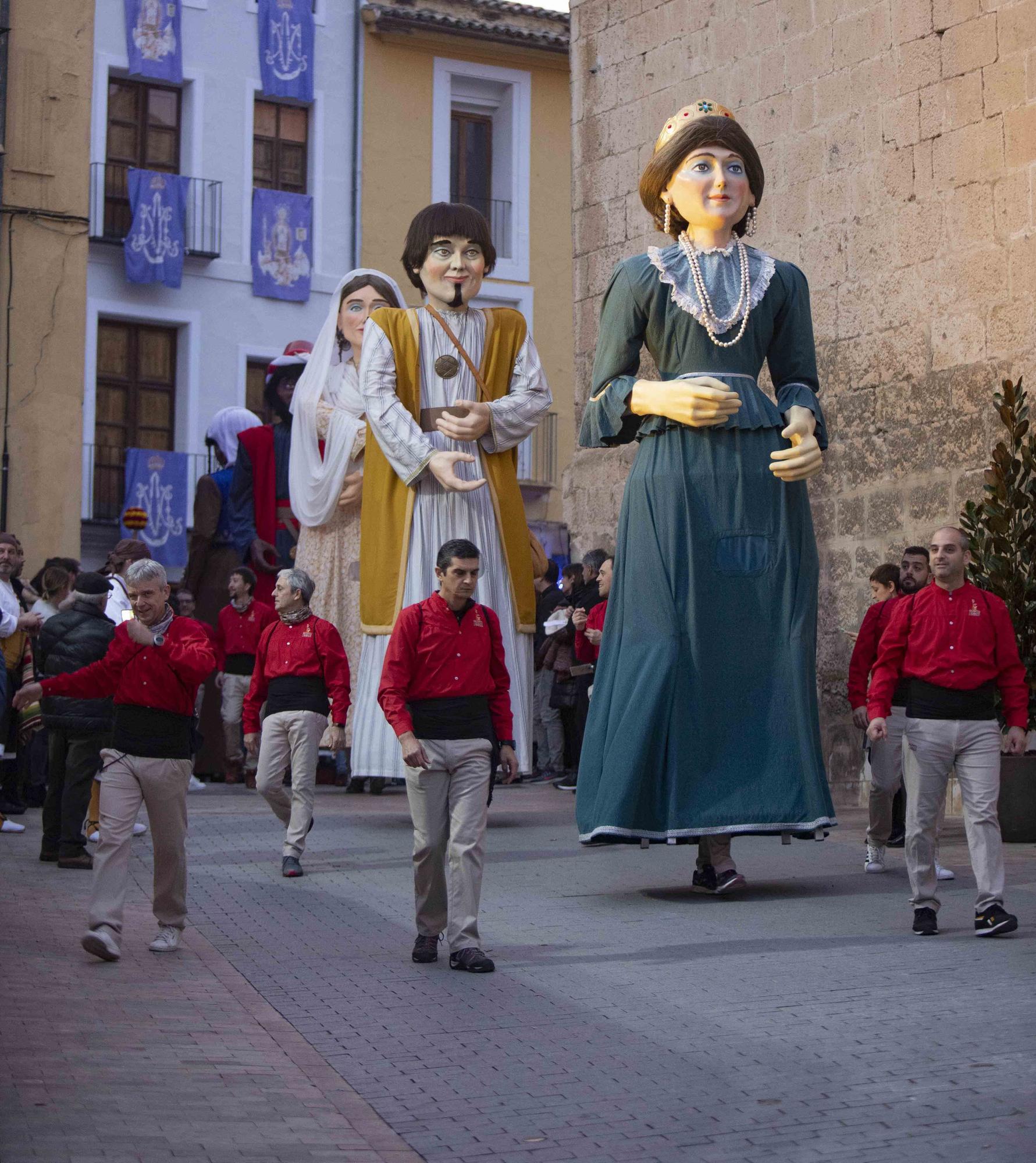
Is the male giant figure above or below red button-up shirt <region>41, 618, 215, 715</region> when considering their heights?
above

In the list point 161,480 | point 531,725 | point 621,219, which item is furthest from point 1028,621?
point 161,480

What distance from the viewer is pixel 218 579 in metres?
13.3

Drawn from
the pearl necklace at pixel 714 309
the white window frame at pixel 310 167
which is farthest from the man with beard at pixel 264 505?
the white window frame at pixel 310 167

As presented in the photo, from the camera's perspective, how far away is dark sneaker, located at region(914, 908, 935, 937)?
649cm

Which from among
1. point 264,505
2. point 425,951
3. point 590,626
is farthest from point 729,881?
point 264,505

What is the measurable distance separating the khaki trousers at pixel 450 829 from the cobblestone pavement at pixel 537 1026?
208 mm

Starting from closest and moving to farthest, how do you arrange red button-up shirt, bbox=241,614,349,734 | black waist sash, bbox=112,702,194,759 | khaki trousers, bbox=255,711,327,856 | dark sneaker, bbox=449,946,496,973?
dark sneaker, bbox=449,946,496,973
black waist sash, bbox=112,702,194,759
khaki trousers, bbox=255,711,327,856
red button-up shirt, bbox=241,614,349,734

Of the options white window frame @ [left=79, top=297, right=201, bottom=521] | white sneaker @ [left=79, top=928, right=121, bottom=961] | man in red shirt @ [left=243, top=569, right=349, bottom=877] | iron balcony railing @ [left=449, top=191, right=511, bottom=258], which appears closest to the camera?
white sneaker @ [left=79, top=928, right=121, bottom=961]

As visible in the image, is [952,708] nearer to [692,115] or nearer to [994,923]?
[994,923]

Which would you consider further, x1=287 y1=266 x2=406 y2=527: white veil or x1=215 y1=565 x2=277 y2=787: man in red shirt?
x1=215 y1=565 x2=277 y2=787: man in red shirt

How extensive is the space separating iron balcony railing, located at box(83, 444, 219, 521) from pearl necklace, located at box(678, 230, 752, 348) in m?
18.0

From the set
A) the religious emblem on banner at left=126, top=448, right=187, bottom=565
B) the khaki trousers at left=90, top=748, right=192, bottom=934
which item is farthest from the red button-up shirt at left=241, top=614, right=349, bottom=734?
the religious emblem on banner at left=126, top=448, right=187, bottom=565

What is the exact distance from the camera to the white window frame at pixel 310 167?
26.3 metres

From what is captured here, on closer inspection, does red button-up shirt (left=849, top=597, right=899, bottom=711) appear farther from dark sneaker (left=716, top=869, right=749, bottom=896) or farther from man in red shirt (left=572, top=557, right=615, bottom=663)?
man in red shirt (left=572, top=557, right=615, bottom=663)
